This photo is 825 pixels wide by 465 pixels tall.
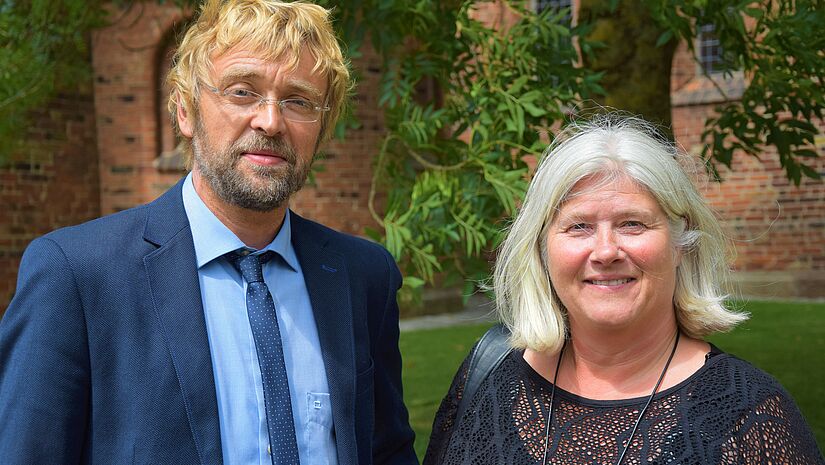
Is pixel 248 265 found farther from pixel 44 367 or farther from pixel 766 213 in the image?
pixel 766 213

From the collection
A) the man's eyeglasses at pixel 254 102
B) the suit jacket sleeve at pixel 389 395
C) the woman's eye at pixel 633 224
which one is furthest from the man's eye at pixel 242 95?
the woman's eye at pixel 633 224

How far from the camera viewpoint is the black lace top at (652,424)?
2.21 meters

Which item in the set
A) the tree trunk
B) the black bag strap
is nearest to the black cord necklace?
the black bag strap

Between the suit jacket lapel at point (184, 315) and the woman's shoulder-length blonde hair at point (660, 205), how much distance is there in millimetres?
886

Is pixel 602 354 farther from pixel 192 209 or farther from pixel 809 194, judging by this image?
pixel 809 194

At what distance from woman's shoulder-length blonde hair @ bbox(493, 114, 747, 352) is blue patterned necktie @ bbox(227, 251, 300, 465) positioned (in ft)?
2.30

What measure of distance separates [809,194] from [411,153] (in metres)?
10.7

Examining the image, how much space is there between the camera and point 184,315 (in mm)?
2287

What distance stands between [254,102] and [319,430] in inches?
33.3

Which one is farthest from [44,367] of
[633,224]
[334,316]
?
[633,224]

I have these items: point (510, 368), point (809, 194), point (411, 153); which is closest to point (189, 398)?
point (510, 368)

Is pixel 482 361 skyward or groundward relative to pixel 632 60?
groundward

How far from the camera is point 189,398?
2227mm

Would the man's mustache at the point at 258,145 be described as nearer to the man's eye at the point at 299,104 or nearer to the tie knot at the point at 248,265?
the man's eye at the point at 299,104
